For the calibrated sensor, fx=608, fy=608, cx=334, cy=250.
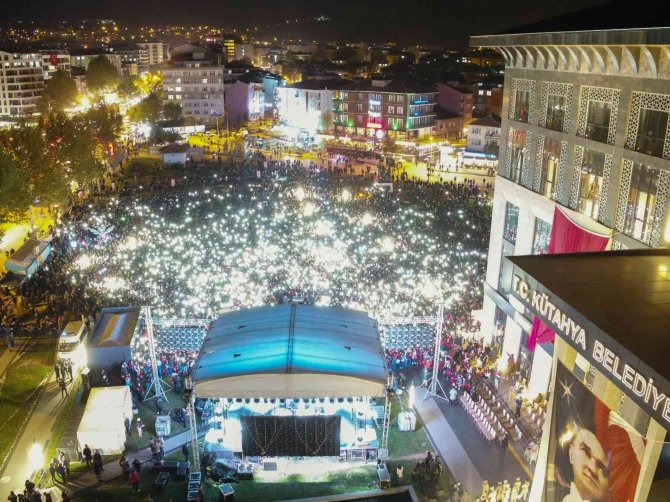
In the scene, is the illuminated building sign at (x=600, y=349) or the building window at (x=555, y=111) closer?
the illuminated building sign at (x=600, y=349)

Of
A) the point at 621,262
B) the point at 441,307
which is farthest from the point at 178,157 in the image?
the point at 621,262

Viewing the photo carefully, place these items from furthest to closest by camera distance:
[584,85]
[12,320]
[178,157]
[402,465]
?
1. [178,157]
2. [12,320]
3. [584,85]
4. [402,465]

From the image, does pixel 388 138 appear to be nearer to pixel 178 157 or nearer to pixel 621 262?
pixel 178 157

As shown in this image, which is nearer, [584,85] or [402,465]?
[402,465]

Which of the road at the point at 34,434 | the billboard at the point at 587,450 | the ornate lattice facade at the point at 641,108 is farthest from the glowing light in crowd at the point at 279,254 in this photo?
the billboard at the point at 587,450

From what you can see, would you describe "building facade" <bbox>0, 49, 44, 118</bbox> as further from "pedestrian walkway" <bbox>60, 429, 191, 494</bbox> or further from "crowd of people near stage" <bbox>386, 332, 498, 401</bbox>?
"pedestrian walkway" <bbox>60, 429, 191, 494</bbox>

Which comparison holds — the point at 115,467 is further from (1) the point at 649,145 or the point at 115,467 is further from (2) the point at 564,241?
(1) the point at 649,145

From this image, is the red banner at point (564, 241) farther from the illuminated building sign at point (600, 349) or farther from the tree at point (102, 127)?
the tree at point (102, 127)
